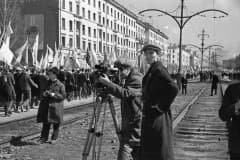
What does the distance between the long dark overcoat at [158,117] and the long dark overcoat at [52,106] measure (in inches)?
211

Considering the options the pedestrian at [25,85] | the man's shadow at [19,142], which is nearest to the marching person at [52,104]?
the man's shadow at [19,142]

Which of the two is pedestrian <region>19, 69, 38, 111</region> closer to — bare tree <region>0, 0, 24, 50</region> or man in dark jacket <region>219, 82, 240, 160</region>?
man in dark jacket <region>219, 82, 240, 160</region>

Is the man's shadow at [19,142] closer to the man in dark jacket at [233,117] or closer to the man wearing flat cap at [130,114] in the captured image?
the man wearing flat cap at [130,114]

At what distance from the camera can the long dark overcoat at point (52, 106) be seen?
977 centimetres

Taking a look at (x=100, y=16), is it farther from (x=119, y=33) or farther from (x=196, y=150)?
(x=196, y=150)

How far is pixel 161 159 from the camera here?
4.60 meters

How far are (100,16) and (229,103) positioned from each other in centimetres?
7865

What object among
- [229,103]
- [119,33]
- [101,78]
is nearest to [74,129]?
[101,78]

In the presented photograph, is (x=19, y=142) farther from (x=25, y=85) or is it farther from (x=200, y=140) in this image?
(x=25, y=85)

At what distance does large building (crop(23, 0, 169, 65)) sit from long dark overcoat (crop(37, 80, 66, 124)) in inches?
1570

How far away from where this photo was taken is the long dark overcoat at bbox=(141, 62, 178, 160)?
4613mm

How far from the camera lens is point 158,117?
4633mm

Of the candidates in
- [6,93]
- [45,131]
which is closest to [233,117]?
[45,131]

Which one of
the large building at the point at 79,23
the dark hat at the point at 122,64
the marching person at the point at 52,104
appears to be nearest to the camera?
the dark hat at the point at 122,64
